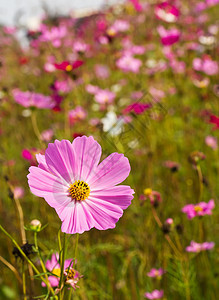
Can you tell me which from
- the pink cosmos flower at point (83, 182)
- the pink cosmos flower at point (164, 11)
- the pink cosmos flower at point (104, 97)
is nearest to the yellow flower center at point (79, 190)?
the pink cosmos flower at point (83, 182)

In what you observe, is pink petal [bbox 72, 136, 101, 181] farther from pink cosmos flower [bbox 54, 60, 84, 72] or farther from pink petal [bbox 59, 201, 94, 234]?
pink cosmos flower [bbox 54, 60, 84, 72]

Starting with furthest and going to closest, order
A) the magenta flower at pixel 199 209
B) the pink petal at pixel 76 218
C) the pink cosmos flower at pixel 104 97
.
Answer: the pink cosmos flower at pixel 104 97, the magenta flower at pixel 199 209, the pink petal at pixel 76 218

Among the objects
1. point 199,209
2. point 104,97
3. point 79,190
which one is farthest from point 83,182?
point 104,97

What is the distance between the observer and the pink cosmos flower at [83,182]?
1.15ft

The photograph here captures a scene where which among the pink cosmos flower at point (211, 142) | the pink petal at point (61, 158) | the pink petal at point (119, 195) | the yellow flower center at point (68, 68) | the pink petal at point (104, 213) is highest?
the yellow flower center at point (68, 68)

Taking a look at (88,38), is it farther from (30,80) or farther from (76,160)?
(76,160)

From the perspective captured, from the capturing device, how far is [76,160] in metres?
0.39

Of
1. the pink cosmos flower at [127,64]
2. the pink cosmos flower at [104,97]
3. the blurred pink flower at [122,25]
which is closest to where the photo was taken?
the pink cosmos flower at [104,97]

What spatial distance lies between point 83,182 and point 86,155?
3 centimetres

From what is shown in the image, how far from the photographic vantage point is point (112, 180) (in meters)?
0.38

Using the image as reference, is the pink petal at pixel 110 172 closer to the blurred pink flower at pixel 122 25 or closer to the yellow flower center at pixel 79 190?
the yellow flower center at pixel 79 190

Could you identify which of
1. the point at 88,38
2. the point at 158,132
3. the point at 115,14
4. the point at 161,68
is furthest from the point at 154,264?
the point at 115,14

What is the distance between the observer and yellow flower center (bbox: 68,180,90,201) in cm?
39

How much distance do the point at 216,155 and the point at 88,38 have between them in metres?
1.55
